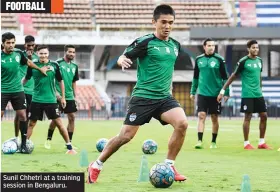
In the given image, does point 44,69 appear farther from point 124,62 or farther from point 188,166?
point 124,62

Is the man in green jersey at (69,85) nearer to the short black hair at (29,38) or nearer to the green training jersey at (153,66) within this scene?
the short black hair at (29,38)

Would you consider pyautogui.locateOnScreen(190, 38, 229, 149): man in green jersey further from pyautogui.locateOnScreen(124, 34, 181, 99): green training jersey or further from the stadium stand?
the stadium stand

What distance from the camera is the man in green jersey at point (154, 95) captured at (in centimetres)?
938

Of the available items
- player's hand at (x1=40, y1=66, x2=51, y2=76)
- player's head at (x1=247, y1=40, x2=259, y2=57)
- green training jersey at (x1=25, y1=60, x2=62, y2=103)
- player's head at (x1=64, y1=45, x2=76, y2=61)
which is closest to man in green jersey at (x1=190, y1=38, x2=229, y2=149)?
player's head at (x1=247, y1=40, x2=259, y2=57)

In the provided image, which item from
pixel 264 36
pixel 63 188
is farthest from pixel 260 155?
pixel 264 36

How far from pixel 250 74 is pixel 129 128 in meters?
7.13

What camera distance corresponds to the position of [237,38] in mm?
44281

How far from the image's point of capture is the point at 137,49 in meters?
9.44

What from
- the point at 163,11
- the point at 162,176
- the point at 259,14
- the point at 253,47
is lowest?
the point at 162,176

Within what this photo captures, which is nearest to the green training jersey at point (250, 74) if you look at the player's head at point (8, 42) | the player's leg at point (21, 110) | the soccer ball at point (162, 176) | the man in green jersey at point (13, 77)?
the man in green jersey at point (13, 77)

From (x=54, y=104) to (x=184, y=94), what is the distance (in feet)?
107

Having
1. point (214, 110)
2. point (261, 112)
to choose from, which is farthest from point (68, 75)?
point (261, 112)

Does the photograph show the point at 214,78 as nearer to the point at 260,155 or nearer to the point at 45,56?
the point at 260,155

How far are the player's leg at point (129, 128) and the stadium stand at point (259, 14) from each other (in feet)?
123
